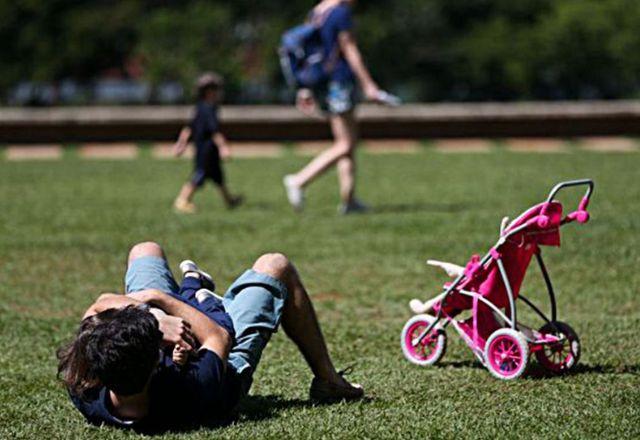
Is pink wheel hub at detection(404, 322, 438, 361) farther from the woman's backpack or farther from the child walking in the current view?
the child walking

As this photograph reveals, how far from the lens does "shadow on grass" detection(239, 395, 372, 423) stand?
569 cm

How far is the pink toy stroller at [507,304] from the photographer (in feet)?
20.5

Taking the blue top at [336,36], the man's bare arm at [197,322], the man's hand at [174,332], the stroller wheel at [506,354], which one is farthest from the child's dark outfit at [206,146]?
the man's hand at [174,332]

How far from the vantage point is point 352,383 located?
20.4 ft

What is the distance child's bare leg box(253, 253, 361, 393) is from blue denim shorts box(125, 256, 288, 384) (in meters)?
0.05

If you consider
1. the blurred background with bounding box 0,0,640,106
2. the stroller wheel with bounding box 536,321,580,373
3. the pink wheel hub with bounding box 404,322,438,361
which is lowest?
the blurred background with bounding box 0,0,640,106

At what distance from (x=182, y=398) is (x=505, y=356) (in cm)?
173

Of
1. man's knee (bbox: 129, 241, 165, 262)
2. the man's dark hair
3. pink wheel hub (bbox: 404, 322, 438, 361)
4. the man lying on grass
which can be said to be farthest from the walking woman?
the man's dark hair

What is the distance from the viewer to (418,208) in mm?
13859

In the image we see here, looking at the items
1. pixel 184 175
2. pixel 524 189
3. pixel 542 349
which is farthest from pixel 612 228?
pixel 184 175

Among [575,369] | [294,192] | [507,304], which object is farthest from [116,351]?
[294,192]

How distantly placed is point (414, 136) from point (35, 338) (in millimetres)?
21607

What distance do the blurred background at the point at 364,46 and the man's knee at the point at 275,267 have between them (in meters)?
38.3

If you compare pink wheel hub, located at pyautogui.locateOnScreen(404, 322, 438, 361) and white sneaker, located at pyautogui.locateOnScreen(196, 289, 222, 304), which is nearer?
white sneaker, located at pyautogui.locateOnScreen(196, 289, 222, 304)
